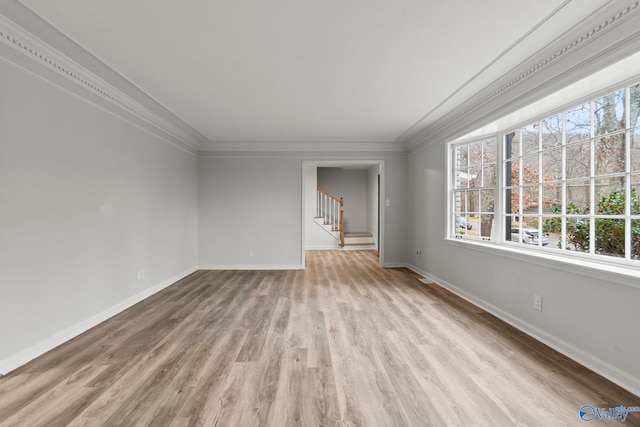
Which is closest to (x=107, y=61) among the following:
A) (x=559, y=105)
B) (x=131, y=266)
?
(x=131, y=266)

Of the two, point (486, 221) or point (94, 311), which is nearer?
point (94, 311)

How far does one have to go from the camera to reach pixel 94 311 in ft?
9.73

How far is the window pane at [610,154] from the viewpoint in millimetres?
2178

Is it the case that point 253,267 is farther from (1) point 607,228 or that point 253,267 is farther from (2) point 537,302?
(1) point 607,228

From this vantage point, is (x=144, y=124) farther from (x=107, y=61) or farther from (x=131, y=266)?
(x=131, y=266)

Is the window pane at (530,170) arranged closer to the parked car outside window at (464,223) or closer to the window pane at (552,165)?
the window pane at (552,165)

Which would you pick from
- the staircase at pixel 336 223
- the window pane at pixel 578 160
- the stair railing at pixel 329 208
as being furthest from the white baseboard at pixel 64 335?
the stair railing at pixel 329 208

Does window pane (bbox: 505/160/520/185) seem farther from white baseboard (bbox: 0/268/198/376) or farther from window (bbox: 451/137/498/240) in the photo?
white baseboard (bbox: 0/268/198/376)

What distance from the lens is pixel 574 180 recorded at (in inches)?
99.0

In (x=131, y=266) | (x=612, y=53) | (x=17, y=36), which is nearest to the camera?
(x=612, y=53)

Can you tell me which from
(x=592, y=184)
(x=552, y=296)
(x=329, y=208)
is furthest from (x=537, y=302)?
(x=329, y=208)

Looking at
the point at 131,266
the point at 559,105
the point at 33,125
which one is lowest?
the point at 131,266

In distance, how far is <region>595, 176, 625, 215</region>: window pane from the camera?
7.16ft

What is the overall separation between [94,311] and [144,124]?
2.40 metres
